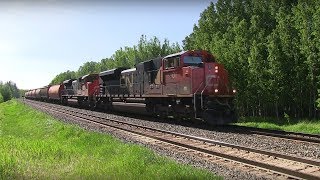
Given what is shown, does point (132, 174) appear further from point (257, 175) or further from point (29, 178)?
point (257, 175)

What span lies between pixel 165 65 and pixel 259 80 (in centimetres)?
793

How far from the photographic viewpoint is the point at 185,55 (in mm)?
20312

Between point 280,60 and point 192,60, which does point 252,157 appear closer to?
point 192,60

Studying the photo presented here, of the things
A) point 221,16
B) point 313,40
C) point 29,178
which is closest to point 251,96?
point 313,40

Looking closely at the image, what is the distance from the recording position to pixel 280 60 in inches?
998

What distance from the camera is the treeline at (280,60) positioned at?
2352cm

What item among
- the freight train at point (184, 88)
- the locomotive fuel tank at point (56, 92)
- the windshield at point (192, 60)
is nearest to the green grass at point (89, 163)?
the freight train at point (184, 88)

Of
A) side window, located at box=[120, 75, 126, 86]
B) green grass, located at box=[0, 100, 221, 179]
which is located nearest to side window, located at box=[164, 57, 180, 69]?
green grass, located at box=[0, 100, 221, 179]

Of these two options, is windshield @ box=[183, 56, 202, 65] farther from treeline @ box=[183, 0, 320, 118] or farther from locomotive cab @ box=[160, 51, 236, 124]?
treeline @ box=[183, 0, 320, 118]

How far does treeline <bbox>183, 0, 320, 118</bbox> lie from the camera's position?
77.2ft

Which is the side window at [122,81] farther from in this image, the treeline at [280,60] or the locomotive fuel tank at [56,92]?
the locomotive fuel tank at [56,92]

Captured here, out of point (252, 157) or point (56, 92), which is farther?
point (56, 92)

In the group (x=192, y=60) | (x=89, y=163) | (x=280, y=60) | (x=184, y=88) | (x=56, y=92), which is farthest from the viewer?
(x=56, y=92)

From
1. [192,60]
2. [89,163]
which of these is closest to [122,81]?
[192,60]
